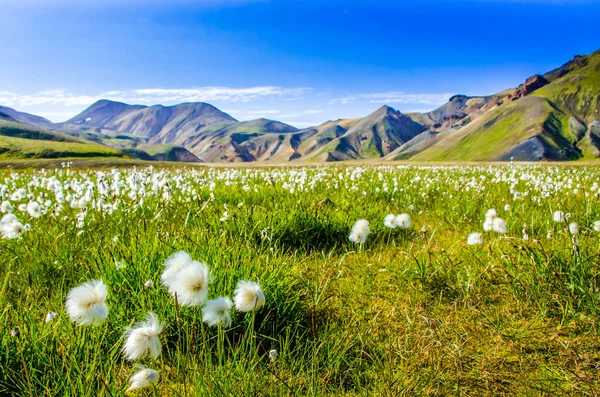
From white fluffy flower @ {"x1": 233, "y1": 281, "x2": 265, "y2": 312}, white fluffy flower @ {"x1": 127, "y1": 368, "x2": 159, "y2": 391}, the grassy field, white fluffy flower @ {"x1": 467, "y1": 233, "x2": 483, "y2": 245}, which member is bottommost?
the grassy field

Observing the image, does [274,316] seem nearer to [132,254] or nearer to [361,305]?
[361,305]

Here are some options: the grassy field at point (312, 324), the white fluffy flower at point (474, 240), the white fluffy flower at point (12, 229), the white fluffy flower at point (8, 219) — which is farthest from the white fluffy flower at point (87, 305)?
the white fluffy flower at point (474, 240)

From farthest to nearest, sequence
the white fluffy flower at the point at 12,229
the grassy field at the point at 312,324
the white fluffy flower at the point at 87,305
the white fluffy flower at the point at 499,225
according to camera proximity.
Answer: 1. the white fluffy flower at the point at 499,225
2. the white fluffy flower at the point at 12,229
3. the grassy field at the point at 312,324
4. the white fluffy flower at the point at 87,305

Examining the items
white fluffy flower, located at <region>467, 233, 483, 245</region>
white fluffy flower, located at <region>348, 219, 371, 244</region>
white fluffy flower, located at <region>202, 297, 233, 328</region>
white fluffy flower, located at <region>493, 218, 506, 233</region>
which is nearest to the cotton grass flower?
white fluffy flower, located at <region>202, 297, 233, 328</region>

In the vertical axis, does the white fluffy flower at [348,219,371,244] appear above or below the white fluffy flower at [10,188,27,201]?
below

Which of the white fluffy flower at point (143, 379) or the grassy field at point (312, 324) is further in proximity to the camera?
the grassy field at point (312, 324)

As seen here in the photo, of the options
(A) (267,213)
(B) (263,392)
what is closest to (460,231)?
(A) (267,213)

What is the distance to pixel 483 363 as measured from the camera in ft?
8.05

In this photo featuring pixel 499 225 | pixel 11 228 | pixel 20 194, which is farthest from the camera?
pixel 20 194

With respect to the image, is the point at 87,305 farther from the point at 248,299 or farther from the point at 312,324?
the point at 312,324

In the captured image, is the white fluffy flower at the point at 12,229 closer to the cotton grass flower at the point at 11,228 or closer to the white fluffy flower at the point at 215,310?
the cotton grass flower at the point at 11,228

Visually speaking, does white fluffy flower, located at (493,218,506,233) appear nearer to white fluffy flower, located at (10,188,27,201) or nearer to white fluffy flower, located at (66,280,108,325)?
white fluffy flower, located at (66,280,108,325)

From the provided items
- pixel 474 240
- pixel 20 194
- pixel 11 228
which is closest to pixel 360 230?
pixel 474 240

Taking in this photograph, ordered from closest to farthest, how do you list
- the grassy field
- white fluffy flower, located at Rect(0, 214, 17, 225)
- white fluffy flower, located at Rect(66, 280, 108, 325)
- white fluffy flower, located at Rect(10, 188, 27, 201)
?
white fluffy flower, located at Rect(66, 280, 108, 325), the grassy field, white fluffy flower, located at Rect(0, 214, 17, 225), white fluffy flower, located at Rect(10, 188, 27, 201)
